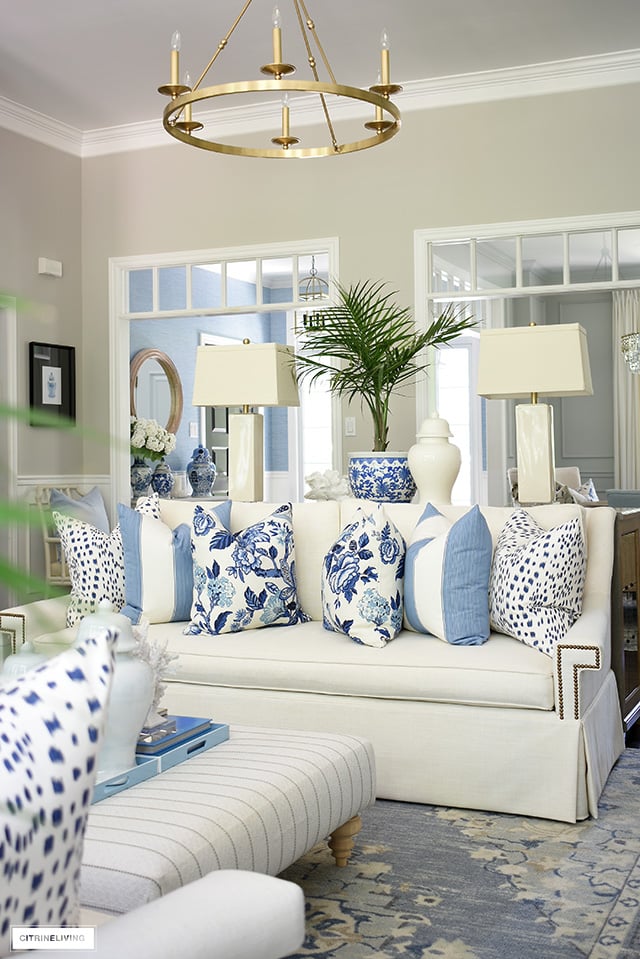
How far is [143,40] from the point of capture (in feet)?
16.5

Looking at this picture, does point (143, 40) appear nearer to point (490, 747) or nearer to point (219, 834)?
point (490, 747)

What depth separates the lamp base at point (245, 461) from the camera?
171 inches

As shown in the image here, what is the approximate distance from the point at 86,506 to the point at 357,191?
2.41m

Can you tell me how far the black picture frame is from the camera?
20.0ft

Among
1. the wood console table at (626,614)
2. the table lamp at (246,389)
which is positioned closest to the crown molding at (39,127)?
the table lamp at (246,389)

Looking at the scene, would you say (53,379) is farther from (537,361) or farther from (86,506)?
(537,361)

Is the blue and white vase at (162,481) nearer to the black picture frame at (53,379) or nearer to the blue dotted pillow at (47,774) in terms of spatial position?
the black picture frame at (53,379)

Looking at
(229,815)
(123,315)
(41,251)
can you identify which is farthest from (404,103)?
(229,815)

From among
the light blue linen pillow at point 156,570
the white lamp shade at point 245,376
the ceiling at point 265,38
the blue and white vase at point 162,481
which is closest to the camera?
the light blue linen pillow at point 156,570

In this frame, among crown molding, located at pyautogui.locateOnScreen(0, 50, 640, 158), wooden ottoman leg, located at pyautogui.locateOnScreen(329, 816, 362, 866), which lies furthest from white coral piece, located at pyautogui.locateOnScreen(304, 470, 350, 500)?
crown molding, located at pyautogui.locateOnScreen(0, 50, 640, 158)

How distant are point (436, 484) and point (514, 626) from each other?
0.89m

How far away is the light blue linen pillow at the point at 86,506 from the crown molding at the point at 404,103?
2.13 m

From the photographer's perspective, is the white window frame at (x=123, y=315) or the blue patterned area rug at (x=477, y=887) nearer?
the blue patterned area rug at (x=477, y=887)

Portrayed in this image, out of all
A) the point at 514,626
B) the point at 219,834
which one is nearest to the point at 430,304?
the point at 514,626
